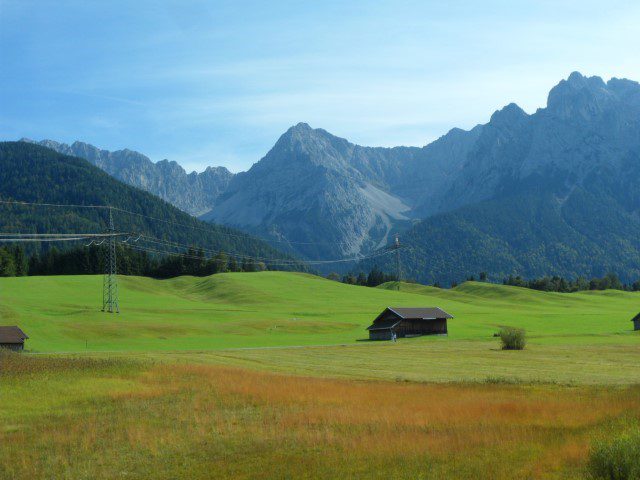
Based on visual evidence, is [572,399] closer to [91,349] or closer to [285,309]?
[91,349]

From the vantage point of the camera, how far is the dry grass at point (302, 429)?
73.6ft

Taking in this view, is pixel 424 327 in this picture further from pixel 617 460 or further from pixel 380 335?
pixel 617 460

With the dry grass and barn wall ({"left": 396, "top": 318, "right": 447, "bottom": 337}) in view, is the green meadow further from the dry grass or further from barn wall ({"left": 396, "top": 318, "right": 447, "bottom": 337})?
barn wall ({"left": 396, "top": 318, "right": 447, "bottom": 337})

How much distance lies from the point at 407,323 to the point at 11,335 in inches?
2304

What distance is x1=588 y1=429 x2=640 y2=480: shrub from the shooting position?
18.6 meters

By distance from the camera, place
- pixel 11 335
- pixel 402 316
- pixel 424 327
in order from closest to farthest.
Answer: pixel 11 335, pixel 402 316, pixel 424 327

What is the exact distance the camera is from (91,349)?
79.8 meters

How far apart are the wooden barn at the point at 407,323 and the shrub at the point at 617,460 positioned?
8670 centimetres

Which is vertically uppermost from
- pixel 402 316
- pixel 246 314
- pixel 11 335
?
pixel 11 335

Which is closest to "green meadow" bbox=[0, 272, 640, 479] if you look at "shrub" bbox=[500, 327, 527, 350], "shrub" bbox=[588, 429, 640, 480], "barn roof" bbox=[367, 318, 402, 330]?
"shrub" bbox=[588, 429, 640, 480]

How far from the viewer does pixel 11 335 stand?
77.7m

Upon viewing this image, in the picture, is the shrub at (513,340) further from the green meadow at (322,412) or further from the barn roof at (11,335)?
the barn roof at (11,335)

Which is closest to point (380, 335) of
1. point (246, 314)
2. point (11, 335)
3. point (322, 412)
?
point (246, 314)

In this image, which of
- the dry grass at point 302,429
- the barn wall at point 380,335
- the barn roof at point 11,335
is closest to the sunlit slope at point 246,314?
the barn roof at point 11,335
